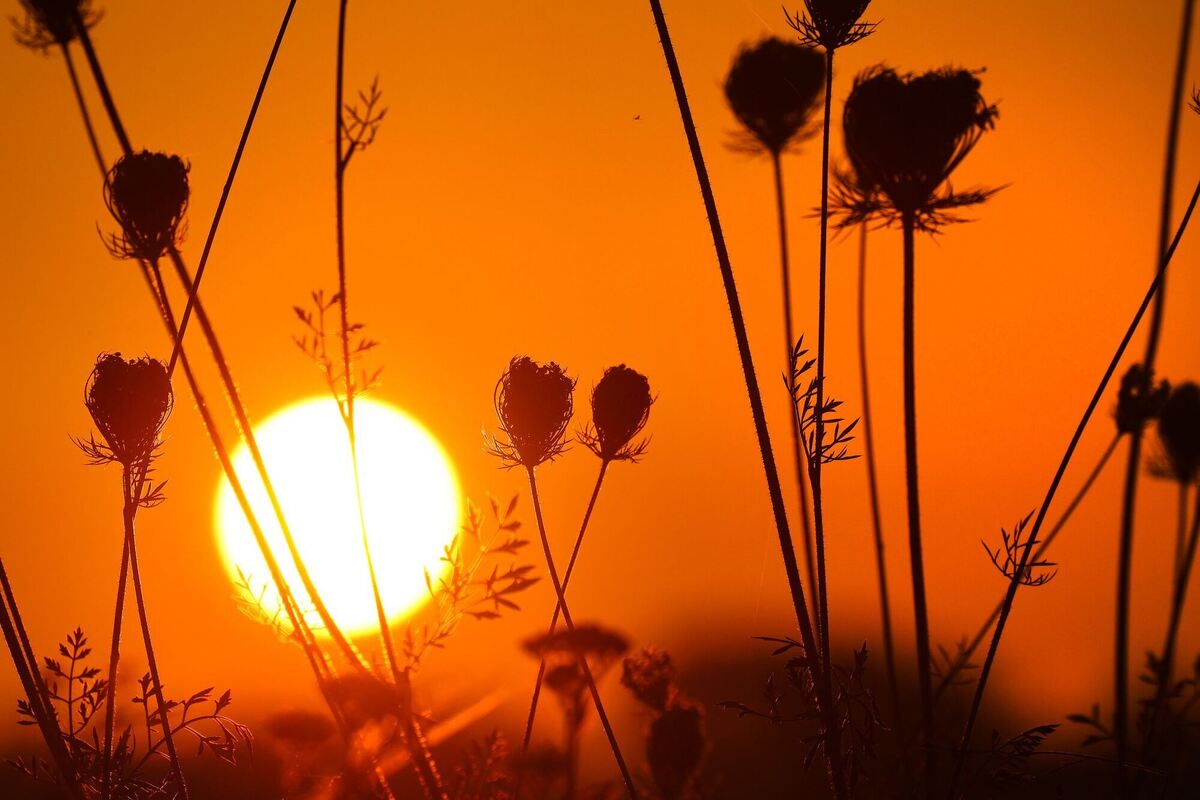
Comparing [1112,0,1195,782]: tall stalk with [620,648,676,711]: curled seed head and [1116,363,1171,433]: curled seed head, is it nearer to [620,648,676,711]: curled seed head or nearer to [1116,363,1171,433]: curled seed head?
[1116,363,1171,433]: curled seed head

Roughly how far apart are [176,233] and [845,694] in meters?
2.03

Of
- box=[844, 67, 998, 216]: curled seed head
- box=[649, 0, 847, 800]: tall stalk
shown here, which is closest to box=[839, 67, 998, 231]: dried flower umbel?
box=[844, 67, 998, 216]: curled seed head

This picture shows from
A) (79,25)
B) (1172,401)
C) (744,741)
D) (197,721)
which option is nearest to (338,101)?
(79,25)

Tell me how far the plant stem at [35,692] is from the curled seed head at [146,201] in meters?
0.85

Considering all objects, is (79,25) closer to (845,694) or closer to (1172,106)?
(845,694)

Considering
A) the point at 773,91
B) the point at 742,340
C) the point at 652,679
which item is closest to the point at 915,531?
the point at 742,340

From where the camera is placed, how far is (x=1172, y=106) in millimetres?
3043

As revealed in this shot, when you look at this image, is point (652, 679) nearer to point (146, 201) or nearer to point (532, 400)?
point (532, 400)

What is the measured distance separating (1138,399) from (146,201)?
266cm

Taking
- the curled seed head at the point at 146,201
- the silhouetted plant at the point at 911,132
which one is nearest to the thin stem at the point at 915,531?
the silhouetted plant at the point at 911,132

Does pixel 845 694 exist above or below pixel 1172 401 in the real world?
below

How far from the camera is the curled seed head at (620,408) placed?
3.14 metres

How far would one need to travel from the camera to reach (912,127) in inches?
103

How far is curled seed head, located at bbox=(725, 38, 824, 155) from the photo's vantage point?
3633mm
